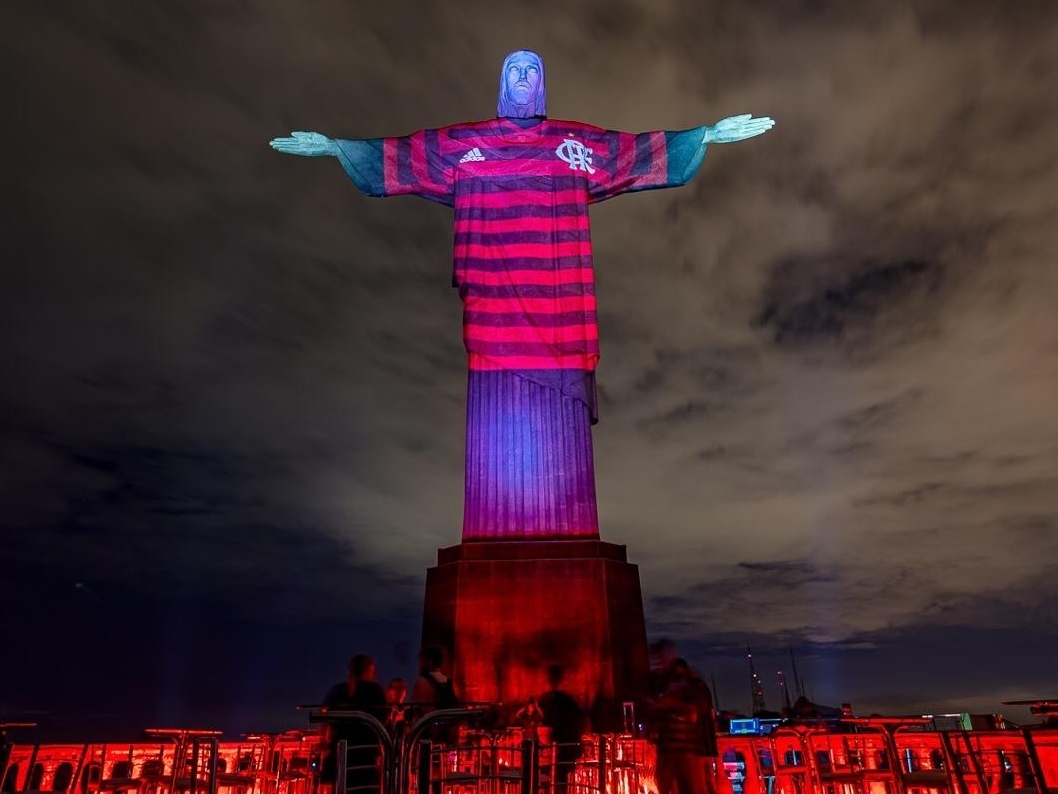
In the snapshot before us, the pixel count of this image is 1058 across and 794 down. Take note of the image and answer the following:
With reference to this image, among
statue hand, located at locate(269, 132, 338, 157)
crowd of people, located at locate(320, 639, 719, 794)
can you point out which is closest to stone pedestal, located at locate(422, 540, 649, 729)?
crowd of people, located at locate(320, 639, 719, 794)

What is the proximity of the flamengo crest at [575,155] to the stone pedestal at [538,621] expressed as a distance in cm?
759

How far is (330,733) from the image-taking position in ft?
22.5

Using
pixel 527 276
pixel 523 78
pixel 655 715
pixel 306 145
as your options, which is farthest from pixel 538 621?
pixel 523 78

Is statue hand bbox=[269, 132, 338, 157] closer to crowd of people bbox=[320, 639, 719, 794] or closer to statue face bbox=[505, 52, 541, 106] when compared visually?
statue face bbox=[505, 52, 541, 106]

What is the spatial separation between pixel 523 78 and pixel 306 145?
472 centimetres

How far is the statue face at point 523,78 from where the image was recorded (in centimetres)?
1620

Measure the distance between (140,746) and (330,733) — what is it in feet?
8.04

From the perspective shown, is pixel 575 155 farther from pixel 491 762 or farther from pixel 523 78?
pixel 491 762

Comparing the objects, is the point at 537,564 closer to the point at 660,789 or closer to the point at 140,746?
the point at 660,789

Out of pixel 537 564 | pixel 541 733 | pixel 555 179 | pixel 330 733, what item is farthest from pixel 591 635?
pixel 555 179

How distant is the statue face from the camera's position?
1620cm

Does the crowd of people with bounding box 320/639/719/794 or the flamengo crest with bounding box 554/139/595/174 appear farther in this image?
the flamengo crest with bounding box 554/139/595/174

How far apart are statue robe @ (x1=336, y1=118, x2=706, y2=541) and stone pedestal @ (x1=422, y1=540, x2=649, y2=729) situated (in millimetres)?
593

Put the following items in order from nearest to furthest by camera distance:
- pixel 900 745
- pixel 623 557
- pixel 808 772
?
pixel 808 772, pixel 900 745, pixel 623 557
